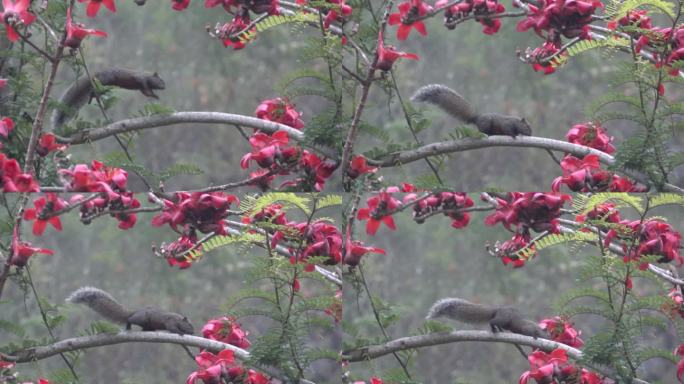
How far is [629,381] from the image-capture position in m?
3.25

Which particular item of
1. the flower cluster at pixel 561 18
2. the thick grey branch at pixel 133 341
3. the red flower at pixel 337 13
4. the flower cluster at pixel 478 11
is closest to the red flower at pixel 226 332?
the thick grey branch at pixel 133 341

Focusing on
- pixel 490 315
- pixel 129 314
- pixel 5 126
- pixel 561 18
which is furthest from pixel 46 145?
pixel 561 18

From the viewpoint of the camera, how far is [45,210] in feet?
10.7

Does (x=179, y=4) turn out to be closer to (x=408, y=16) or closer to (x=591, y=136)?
(x=408, y=16)

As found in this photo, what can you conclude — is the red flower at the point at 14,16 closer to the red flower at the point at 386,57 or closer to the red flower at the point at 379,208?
the red flower at the point at 386,57

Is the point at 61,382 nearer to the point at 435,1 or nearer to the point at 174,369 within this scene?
the point at 174,369

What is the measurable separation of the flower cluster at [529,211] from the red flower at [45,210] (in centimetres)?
122

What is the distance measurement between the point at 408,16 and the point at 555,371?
109 centimetres

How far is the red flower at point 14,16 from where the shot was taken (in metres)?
3.14

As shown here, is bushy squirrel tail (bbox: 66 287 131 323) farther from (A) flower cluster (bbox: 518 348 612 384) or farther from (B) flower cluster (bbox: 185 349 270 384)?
(A) flower cluster (bbox: 518 348 612 384)

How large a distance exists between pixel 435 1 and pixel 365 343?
3.34 ft

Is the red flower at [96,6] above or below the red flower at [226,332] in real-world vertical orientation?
above

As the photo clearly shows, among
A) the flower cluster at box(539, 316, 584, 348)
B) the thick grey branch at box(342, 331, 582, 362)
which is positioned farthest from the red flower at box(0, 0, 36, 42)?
the flower cluster at box(539, 316, 584, 348)

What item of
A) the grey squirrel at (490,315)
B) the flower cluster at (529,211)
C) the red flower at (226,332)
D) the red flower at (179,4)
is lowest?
the grey squirrel at (490,315)
